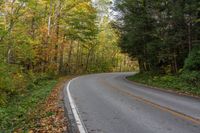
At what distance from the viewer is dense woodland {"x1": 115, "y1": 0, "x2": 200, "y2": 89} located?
66.2ft

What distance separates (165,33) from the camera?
24.0 meters

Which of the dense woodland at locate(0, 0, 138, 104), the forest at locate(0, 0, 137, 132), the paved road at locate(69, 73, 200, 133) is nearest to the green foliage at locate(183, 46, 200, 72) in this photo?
the paved road at locate(69, 73, 200, 133)

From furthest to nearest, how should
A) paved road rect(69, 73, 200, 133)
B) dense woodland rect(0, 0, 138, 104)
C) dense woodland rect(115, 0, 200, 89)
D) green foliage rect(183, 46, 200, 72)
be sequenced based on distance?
dense woodland rect(115, 0, 200, 89) < green foliage rect(183, 46, 200, 72) < dense woodland rect(0, 0, 138, 104) < paved road rect(69, 73, 200, 133)

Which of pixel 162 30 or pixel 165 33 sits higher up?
pixel 162 30

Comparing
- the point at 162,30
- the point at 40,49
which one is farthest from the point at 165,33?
the point at 40,49

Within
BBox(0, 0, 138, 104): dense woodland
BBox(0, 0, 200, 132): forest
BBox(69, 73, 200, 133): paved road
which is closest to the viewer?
BBox(69, 73, 200, 133): paved road

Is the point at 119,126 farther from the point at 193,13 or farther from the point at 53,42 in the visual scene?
the point at 53,42

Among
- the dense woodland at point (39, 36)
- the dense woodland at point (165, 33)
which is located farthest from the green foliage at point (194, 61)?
the dense woodland at point (39, 36)

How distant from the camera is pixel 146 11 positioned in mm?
26500

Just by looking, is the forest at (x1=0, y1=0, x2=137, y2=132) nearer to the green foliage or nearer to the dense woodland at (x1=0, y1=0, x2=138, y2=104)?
the dense woodland at (x1=0, y1=0, x2=138, y2=104)

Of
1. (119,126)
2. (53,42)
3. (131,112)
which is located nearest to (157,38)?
(53,42)

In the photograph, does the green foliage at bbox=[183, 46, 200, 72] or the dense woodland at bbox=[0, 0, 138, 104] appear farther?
the green foliage at bbox=[183, 46, 200, 72]

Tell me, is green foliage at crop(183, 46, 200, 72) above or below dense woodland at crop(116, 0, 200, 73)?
below

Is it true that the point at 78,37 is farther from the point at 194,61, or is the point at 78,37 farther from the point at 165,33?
the point at 194,61
